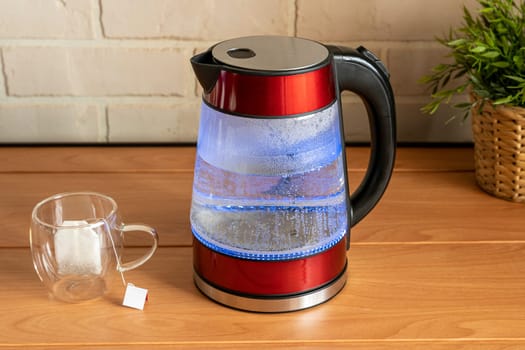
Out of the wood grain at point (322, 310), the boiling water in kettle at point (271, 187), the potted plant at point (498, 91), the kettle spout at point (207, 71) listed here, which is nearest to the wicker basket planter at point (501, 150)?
the potted plant at point (498, 91)

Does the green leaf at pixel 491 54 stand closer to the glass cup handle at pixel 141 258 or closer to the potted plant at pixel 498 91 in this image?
the potted plant at pixel 498 91

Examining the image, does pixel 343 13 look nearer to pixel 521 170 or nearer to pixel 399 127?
pixel 399 127

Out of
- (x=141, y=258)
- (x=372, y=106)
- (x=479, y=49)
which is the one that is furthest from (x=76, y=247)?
(x=479, y=49)

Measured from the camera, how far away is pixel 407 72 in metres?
1.07

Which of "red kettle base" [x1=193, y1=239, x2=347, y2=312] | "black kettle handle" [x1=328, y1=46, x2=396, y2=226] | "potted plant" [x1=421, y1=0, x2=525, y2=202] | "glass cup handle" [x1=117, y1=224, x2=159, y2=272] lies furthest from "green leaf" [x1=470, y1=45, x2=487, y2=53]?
"glass cup handle" [x1=117, y1=224, x2=159, y2=272]

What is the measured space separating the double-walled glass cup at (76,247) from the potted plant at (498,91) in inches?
16.2

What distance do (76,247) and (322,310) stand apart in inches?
9.2

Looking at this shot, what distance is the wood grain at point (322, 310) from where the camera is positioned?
2.28 ft

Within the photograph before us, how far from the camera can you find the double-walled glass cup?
713 mm

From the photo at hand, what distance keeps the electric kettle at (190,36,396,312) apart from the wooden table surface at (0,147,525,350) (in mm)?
31

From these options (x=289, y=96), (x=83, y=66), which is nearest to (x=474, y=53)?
(x=289, y=96)

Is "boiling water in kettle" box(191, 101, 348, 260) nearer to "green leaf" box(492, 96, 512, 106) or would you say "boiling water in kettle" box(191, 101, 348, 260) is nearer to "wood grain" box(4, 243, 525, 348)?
"wood grain" box(4, 243, 525, 348)

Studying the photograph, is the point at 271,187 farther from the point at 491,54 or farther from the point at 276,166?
the point at 491,54

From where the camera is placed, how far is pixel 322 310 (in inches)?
28.9
